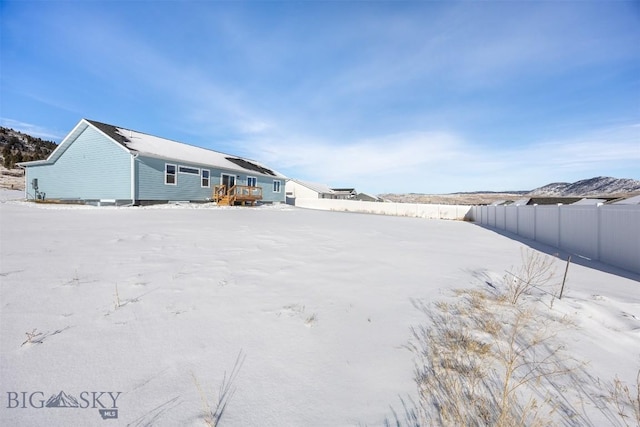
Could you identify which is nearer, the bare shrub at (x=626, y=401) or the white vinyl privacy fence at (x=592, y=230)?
the bare shrub at (x=626, y=401)

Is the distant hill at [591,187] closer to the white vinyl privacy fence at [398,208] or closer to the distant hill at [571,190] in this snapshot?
the distant hill at [571,190]

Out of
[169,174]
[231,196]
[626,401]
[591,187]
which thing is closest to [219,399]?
[626,401]

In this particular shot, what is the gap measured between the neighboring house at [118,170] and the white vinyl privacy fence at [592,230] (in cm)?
1946

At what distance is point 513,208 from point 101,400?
53.2ft

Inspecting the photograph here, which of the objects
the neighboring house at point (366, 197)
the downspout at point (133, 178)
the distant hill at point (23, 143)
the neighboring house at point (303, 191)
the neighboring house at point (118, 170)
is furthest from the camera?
the neighboring house at point (366, 197)

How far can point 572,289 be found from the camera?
175 inches

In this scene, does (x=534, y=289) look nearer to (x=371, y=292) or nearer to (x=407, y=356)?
(x=371, y=292)

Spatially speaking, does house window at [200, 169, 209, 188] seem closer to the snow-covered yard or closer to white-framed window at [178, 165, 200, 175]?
white-framed window at [178, 165, 200, 175]

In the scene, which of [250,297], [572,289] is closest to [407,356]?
[250,297]

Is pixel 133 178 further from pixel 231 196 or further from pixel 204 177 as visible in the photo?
pixel 231 196

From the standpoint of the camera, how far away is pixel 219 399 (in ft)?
5.73

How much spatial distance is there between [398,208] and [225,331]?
86.1 ft

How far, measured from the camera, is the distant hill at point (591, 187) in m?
94.4

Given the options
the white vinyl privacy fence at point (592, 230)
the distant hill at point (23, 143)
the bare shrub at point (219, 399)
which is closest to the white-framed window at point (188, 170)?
the bare shrub at point (219, 399)
